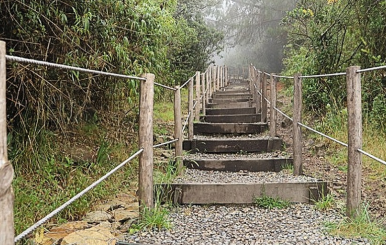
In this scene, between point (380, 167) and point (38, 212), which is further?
point (380, 167)

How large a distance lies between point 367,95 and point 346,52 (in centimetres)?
111

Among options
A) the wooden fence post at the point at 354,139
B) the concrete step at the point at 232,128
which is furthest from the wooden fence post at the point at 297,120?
the concrete step at the point at 232,128

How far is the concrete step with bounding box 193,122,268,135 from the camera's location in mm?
5710

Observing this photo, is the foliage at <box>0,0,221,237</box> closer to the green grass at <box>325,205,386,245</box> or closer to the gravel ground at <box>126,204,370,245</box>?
the gravel ground at <box>126,204,370,245</box>

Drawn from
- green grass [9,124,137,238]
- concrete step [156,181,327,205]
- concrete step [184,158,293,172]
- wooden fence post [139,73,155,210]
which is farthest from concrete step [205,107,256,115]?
wooden fence post [139,73,155,210]

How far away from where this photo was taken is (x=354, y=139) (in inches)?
102

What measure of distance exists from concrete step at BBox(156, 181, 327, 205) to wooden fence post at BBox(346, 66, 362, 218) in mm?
655

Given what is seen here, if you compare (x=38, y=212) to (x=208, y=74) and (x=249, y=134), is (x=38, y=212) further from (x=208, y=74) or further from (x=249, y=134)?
(x=208, y=74)

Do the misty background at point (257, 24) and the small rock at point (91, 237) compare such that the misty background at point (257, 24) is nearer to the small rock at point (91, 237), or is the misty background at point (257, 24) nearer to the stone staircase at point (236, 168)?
the stone staircase at point (236, 168)

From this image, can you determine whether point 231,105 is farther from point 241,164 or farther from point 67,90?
point 67,90

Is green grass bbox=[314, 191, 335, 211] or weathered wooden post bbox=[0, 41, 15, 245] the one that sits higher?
weathered wooden post bbox=[0, 41, 15, 245]

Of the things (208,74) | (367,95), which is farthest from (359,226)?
(208,74)

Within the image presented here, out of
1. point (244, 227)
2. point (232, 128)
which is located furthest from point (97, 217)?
point (232, 128)

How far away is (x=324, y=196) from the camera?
3244mm
